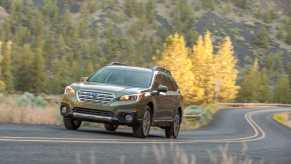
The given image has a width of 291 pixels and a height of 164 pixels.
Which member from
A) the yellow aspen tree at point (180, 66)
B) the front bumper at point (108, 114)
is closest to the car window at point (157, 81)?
the front bumper at point (108, 114)

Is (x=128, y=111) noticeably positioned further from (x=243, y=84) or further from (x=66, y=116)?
(x=243, y=84)

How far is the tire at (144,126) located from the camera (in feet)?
52.3

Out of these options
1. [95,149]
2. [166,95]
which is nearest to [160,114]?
[166,95]

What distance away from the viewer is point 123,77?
669 inches

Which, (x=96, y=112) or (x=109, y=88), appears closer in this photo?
(x=96, y=112)

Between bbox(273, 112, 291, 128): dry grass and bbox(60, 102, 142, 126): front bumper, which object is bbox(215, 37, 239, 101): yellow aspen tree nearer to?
bbox(273, 112, 291, 128): dry grass

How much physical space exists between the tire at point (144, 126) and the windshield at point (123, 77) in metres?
0.72

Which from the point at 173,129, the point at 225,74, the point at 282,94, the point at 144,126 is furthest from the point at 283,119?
the point at 282,94

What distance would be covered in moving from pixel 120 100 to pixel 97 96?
0.49 meters

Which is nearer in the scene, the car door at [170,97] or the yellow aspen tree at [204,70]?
the car door at [170,97]

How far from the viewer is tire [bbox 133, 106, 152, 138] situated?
15.9 m

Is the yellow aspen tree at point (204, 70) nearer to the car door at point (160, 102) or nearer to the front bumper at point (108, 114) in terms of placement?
the car door at point (160, 102)

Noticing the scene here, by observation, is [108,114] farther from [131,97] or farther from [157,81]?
[157,81]

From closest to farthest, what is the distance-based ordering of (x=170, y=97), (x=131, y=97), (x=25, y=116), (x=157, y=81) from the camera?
1. (x=131, y=97)
2. (x=157, y=81)
3. (x=170, y=97)
4. (x=25, y=116)
